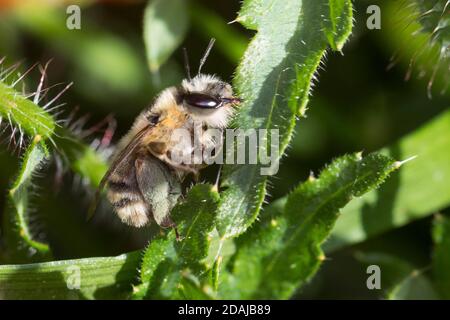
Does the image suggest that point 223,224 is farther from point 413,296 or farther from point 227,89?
point 413,296

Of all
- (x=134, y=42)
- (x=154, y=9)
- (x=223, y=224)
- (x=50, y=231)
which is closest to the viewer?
(x=223, y=224)

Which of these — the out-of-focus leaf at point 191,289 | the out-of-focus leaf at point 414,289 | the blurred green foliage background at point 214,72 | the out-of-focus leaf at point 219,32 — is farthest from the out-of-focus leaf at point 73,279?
the out-of-focus leaf at point 219,32

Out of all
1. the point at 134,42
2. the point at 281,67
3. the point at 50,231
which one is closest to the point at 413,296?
the point at 281,67

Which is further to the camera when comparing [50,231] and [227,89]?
[50,231]

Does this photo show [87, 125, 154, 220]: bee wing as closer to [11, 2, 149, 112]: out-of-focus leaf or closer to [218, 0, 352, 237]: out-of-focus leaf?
[218, 0, 352, 237]: out-of-focus leaf

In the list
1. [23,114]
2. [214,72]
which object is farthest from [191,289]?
[214,72]

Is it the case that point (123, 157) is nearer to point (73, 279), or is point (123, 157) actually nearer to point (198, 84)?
point (198, 84)

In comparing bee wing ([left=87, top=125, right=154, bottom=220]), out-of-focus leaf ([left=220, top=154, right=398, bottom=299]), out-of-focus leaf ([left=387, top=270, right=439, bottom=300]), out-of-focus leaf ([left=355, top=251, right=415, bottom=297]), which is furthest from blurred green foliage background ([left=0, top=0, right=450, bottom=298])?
bee wing ([left=87, top=125, right=154, bottom=220])
